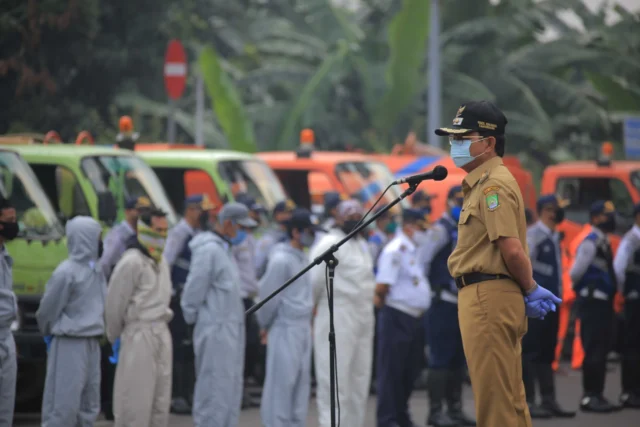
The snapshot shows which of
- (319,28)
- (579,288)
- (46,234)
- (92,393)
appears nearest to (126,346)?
(92,393)

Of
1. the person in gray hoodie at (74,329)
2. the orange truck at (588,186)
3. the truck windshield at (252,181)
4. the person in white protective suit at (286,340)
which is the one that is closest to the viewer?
the person in gray hoodie at (74,329)

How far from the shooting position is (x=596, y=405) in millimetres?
14414

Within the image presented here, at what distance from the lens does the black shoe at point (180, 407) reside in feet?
45.5

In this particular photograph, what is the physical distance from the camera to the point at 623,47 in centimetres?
3062

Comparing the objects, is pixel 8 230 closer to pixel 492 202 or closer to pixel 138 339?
pixel 138 339

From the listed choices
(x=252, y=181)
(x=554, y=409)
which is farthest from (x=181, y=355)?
(x=554, y=409)

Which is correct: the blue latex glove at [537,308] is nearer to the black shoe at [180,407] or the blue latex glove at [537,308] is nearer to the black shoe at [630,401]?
the black shoe at [180,407]

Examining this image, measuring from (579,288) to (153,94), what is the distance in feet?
48.5

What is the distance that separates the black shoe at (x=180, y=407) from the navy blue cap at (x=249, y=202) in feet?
8.08

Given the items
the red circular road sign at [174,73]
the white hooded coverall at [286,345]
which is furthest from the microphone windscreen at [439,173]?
the red circular road sign at [174,73]

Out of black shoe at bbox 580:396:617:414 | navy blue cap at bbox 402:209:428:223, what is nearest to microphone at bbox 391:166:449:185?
navy blue cap at bbox 402:209:428:223

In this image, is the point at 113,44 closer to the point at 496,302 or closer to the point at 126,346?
the point at 126,346

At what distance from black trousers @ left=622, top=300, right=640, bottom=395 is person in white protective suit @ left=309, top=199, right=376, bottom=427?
3.94 m

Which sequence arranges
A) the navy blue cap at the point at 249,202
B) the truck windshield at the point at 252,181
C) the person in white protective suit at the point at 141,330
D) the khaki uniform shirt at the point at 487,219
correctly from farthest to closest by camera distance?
the truck windshield at the point at 252,181
the navy blue cap at the point at 249,202
the person in white protective suit at the point at 141,330
the khaki uniform shirt at the point at 487,219
